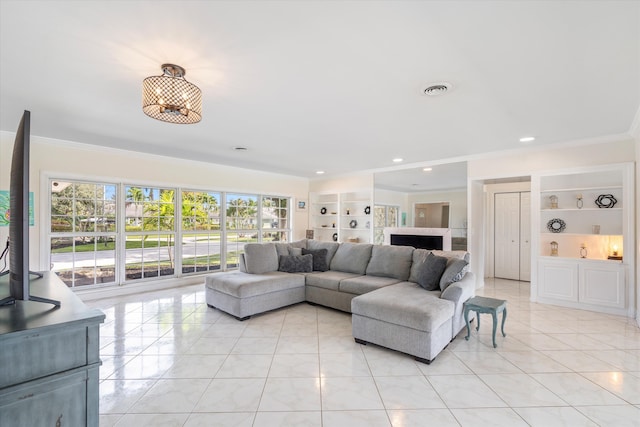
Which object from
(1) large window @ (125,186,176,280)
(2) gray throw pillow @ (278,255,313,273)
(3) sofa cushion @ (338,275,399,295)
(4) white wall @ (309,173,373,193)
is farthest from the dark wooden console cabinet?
(4) white wall @ (309,173,373,193)

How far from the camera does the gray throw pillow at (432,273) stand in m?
3.56

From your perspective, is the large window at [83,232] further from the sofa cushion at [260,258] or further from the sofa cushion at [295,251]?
the sofa cushion at [295,251]

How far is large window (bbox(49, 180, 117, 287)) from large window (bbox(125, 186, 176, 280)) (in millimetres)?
243

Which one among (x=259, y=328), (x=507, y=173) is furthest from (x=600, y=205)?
(x=259, y=328)

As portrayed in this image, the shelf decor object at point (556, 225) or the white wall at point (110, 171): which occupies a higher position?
the white wall at point (110, 171)

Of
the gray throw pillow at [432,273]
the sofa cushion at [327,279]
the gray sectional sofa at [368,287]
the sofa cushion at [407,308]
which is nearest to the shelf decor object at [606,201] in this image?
the gray sectional sofa at [368,287]

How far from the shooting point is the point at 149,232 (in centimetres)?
537

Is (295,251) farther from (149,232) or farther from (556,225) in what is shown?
(556,225)

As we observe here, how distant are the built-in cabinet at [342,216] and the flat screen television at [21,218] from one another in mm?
5949

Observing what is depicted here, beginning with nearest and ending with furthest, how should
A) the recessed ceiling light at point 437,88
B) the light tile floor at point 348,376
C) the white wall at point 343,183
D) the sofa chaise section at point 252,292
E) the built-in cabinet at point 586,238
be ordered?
the light tile floor at point 348,376, the recessed ceiling light at point 437,88, the sofa chaise section at point 252,292, the built-in cabinet at point 586,238, the white wall at point 343,183

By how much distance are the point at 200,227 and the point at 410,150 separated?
4275mm

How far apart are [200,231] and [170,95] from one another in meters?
4.24

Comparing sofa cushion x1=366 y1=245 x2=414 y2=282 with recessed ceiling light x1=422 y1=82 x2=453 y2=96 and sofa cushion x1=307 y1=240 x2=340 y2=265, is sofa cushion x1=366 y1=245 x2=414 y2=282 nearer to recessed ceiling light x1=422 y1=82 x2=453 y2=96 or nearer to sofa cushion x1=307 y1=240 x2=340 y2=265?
sofa cushion x1=307 y1=240 x2=340 y2=265

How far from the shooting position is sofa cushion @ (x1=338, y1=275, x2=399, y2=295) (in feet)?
12.7
